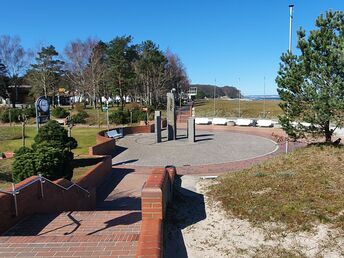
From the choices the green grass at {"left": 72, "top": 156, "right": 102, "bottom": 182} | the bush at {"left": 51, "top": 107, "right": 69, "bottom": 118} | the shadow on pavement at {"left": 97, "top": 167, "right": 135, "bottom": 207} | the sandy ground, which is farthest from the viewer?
the bush at {"left": 51, "top": 107, "right": 69, "bottom": 118}

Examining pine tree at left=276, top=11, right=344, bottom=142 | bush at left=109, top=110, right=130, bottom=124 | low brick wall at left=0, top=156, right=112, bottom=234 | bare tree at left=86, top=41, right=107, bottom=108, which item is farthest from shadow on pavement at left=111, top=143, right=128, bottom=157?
bare tree at left=86, top=41, right=107, bottom=108

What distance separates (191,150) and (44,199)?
11.7 m

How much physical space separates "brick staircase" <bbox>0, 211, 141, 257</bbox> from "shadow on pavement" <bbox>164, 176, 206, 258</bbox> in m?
0.56

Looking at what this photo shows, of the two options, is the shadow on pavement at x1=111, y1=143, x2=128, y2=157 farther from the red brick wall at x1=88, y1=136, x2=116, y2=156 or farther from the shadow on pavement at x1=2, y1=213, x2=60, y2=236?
the shadow on pavement at x1=2, y1=213, x2=60, y2=236

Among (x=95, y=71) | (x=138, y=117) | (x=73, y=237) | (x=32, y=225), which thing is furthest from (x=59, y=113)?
(x=73, y=237)

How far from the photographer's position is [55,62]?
2333 inches

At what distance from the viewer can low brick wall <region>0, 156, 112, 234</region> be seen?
5398mm

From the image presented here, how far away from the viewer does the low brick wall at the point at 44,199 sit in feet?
17.7

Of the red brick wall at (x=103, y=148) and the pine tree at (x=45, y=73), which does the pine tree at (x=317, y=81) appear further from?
the pine tree at (x=45, y=73)

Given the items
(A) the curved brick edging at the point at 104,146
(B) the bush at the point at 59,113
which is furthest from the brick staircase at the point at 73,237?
(B) the bush at the point at 59,113

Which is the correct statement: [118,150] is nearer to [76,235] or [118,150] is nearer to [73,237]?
[76,235]

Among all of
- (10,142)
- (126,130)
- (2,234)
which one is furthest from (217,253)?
(126,130)

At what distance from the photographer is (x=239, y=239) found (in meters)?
4.84

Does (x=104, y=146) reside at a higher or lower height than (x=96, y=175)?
higher
